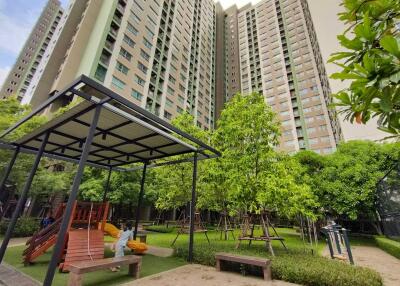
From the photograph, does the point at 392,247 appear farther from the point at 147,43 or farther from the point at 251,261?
the point at 147,43

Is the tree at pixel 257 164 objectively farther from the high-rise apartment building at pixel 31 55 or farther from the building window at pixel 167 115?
the high-rise apartment building at pixel 31 55

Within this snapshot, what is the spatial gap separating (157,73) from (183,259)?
36945 millimetres

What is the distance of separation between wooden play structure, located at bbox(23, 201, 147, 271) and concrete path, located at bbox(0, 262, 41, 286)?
890 millimetres

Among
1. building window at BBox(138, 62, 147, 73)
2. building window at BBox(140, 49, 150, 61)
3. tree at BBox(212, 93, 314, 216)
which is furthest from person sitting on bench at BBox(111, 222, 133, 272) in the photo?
building window at BBox(140, 49, 150, 61)

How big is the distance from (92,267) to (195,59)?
2244 inches

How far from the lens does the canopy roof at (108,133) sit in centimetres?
585

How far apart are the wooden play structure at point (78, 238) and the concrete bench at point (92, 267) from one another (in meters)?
1.63

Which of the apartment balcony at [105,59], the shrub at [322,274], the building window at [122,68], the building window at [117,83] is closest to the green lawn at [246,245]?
the shrub at [322,274]

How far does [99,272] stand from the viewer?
698cm

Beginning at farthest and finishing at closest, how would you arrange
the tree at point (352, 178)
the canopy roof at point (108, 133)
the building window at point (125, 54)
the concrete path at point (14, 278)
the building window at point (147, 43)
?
1. the building window at point (147, 43)
2. the building window at point (125, 54)
3. the tree at point (352, 178)
4. the canopy roof at point (108, 133)
5. the concrete path at point (14, 278)

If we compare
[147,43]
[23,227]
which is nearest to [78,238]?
[23,227]

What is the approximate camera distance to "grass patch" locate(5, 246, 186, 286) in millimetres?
6098

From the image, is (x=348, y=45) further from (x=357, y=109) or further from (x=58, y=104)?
(x=58, y=104)

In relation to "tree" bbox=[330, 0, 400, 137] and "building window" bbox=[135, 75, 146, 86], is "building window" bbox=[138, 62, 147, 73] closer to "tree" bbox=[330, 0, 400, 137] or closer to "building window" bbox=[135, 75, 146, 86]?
"building window" bbox=[135, 75, 146, 86]
